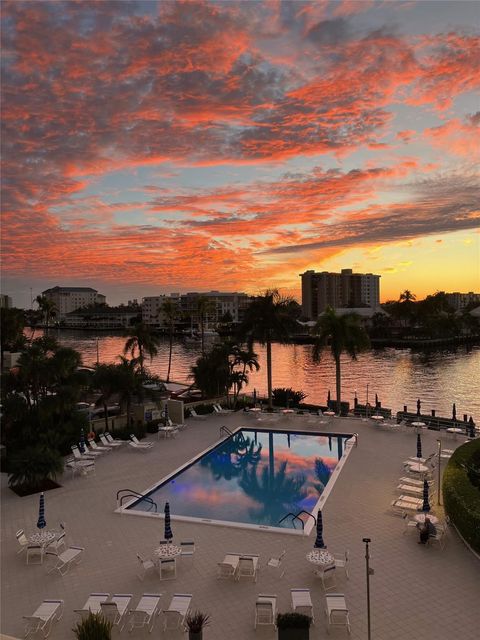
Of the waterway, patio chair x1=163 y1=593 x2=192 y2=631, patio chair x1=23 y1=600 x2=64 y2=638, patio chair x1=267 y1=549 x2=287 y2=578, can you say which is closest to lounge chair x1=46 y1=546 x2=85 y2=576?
patio chair x1=23 y1=600 x2=64 y2=638

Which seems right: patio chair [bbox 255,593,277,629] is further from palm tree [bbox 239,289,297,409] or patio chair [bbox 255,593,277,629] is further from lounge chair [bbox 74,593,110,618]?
palm tree [bbox 239,289,297,409]

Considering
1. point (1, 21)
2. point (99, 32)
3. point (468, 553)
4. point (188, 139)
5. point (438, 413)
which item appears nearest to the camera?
point (468, 553)

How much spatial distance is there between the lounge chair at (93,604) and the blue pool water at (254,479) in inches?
263

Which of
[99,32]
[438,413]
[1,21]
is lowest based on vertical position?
[438,413]

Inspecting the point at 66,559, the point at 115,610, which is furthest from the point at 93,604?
the point at 66,559

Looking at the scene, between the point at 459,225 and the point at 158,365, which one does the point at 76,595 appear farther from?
the point at 158,365

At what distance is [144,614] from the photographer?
10805 mm

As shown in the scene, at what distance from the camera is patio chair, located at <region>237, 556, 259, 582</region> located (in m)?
12.7

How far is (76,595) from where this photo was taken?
12180 millimetres

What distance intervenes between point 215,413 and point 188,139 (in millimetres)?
18552

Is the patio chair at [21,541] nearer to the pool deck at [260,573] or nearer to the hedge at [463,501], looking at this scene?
the pool deck at [260,573]

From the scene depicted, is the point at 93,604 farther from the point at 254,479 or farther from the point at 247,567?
the point at 254,479

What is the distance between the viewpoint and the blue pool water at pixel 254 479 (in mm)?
18641

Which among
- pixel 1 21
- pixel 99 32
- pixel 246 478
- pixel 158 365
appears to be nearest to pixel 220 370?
pixel 246 478
